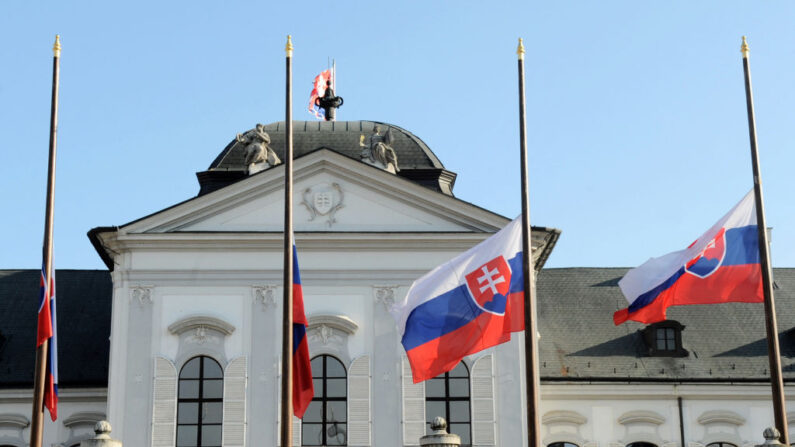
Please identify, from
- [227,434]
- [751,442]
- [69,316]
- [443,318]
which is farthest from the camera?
[69,316]

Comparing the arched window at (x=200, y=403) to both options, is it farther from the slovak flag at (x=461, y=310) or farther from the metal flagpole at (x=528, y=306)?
the metal flagpole at (x=528, y=306)

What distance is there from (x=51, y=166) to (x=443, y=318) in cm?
755

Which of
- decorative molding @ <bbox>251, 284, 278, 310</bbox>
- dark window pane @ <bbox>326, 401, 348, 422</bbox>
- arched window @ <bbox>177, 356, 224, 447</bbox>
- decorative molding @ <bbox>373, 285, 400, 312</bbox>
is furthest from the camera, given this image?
decorative molding @ <bbox>373, 285, 400, 312</bbox>

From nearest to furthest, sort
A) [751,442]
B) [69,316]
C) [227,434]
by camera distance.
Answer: [227,434], [751,442], [69,316]

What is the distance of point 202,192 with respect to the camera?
3466 cm

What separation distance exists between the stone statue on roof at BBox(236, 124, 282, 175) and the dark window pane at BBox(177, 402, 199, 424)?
20.4 feet

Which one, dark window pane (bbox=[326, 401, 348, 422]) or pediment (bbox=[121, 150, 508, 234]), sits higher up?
pediment (bbox=[121, 150, 508, 234])

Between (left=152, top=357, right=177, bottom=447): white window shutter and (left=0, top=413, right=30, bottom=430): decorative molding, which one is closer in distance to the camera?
(left=152, top=357, right=177, bottom=447): white window shutter

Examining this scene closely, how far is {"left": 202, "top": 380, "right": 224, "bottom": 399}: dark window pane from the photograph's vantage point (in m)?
30.6

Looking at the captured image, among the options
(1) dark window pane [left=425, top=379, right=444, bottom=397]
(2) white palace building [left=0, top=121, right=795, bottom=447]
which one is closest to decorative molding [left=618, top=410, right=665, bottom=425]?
(2) white palace building [left=0, top=121, right=795, bottom=447]

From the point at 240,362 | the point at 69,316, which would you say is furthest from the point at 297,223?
the point at 69,316

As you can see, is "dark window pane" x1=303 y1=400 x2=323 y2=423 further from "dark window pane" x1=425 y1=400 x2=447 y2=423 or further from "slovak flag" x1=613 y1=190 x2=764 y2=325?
"slovak flag" x1=613 y1=190 x2=764 y2=325

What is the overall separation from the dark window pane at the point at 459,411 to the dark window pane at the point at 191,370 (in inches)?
252

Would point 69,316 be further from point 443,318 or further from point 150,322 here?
point 443,318
